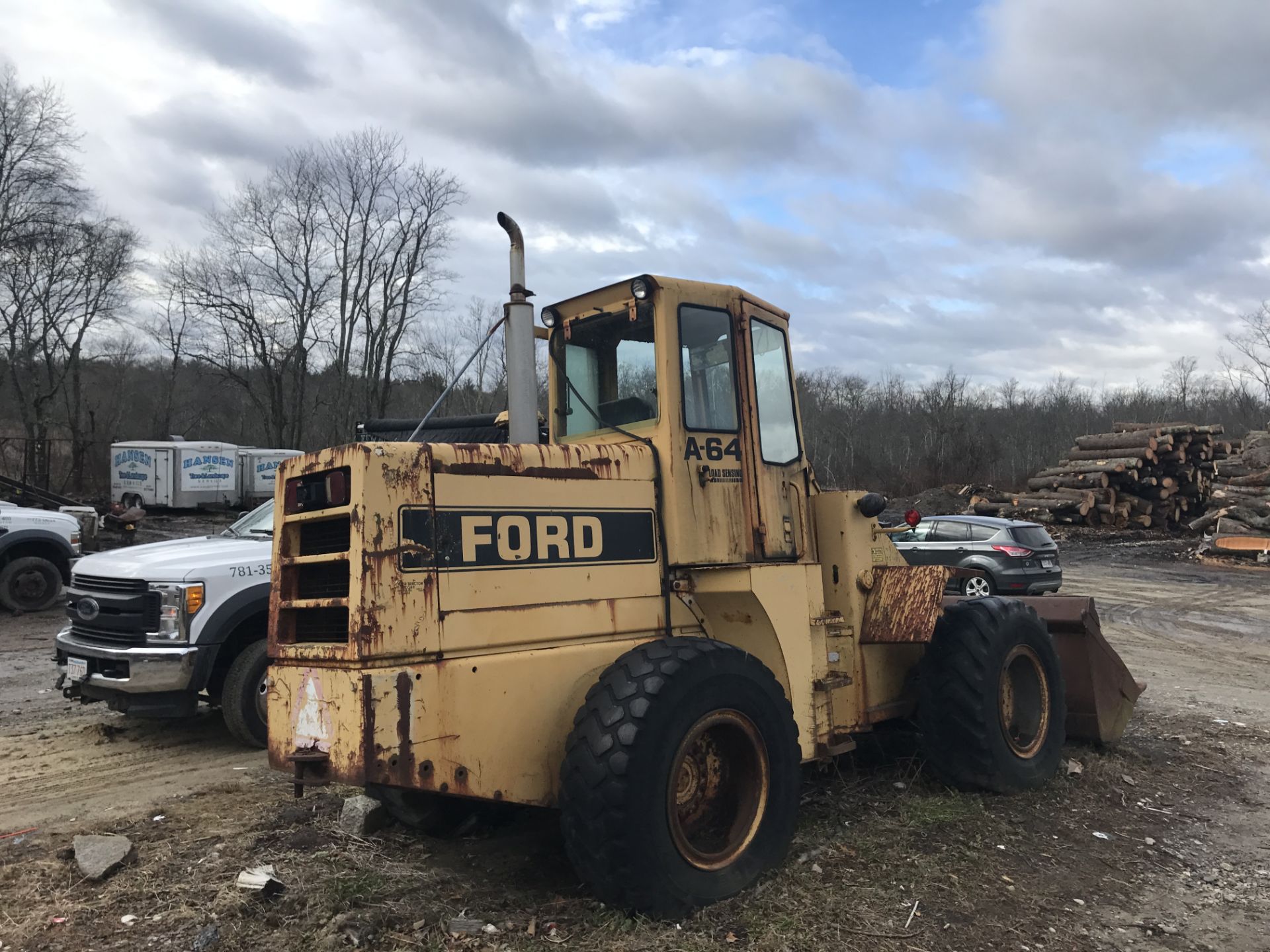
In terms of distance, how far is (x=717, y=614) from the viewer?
4.70 meters

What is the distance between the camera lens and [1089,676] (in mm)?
6496

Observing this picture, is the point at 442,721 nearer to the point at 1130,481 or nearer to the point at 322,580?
the point at 322,580

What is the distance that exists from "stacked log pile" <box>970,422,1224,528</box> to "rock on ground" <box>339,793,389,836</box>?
24.6 metres

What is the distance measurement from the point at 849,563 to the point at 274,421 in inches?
1604

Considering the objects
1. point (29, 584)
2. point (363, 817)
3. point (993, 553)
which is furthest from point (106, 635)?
point (993, 553)

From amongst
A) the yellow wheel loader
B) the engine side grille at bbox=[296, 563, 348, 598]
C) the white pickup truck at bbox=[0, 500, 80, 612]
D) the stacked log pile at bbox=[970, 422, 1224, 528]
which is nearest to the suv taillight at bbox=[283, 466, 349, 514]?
the yellow wheel loader

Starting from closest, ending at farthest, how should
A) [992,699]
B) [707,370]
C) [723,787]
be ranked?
[723,787] → [707,370] → [992,699]

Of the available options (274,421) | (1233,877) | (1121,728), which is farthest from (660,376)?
(274,421)

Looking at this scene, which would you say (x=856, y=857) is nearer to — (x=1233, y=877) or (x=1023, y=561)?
(x=1233, y=877)

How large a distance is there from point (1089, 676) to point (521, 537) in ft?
14.9

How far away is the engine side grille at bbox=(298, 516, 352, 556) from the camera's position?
3.91m

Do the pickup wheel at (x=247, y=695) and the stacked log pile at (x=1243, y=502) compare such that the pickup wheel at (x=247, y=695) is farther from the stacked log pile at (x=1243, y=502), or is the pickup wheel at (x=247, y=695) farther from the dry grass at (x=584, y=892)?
the stacked log pile at (x=1243, y=502)

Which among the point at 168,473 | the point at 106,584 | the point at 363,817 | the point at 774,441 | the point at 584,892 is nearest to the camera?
the point at 584,892

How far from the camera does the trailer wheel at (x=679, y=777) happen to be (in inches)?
142
